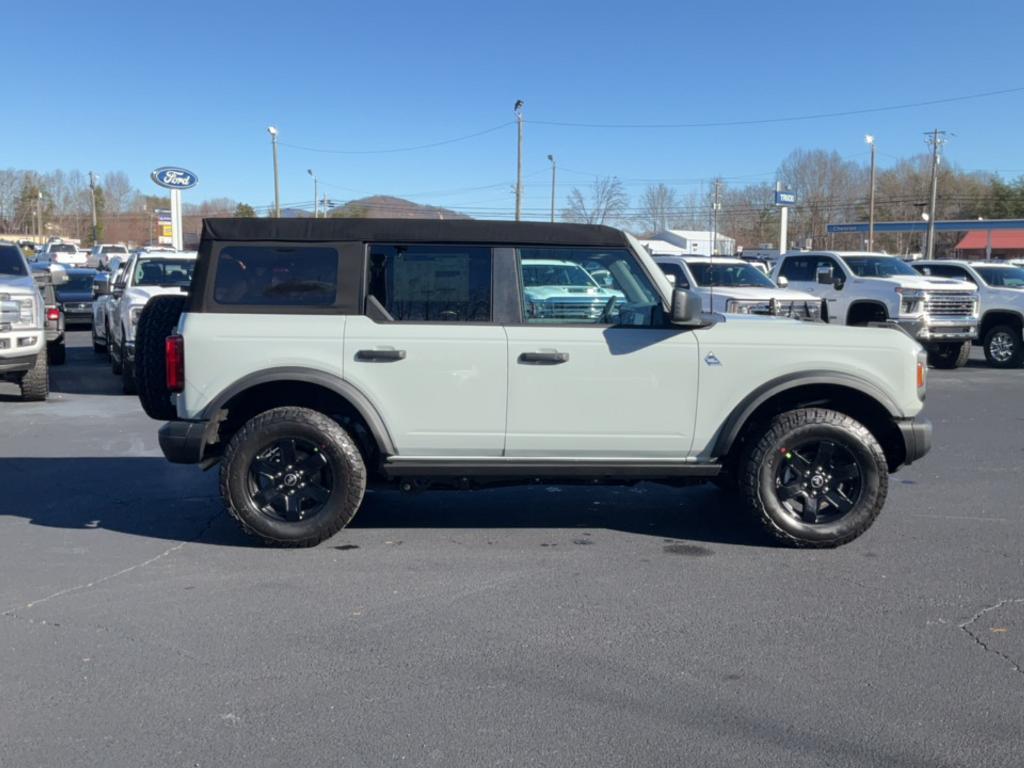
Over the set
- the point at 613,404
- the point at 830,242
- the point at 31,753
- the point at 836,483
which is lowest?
the point at 31,753

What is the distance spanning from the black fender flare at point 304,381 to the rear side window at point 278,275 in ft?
1.42

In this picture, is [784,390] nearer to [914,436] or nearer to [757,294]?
[914,436]

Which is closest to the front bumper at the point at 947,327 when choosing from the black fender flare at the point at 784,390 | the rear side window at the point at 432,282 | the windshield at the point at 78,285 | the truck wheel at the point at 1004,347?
the truck wheel at the point at 1004,347

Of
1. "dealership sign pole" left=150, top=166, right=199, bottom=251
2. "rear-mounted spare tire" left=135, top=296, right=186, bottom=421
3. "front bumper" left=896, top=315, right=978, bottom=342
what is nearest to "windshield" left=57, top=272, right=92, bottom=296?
"dealership sign pole" left=150, top=166, right=199, bottom=251

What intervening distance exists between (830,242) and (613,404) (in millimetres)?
73557

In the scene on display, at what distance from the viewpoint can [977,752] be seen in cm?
354

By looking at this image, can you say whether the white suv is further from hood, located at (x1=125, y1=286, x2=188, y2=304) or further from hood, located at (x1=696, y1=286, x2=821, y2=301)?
hood, located at (x1=696, y1=286, x2=821, y2=301)

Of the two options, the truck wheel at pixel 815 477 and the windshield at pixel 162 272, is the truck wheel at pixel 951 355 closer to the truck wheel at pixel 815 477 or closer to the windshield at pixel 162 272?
the windshield at pixel 162 272

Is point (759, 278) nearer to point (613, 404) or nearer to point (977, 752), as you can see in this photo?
point (613, 404)

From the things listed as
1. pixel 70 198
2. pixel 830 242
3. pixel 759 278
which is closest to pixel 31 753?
pixel 759 278

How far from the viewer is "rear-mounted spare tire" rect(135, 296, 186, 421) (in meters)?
→ 6.20

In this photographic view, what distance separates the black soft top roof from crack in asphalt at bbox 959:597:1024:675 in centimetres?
284

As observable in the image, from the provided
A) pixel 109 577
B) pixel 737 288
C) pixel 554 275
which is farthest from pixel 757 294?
pixel 109 577

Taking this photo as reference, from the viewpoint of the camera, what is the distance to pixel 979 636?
465 centimetres
